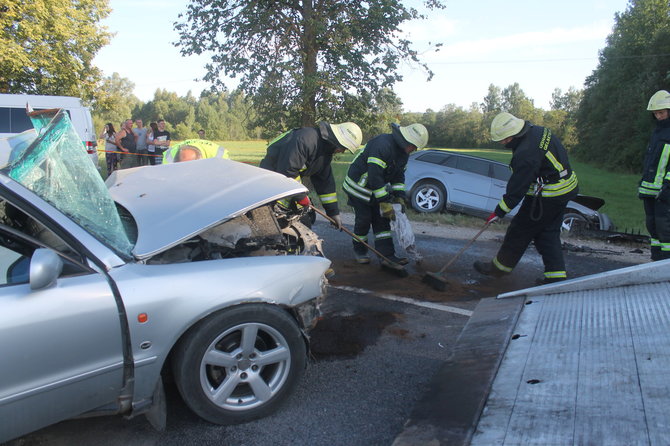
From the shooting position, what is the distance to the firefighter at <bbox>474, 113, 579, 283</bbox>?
15.3 feet

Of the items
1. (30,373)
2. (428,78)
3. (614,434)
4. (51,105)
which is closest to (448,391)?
(614,434)

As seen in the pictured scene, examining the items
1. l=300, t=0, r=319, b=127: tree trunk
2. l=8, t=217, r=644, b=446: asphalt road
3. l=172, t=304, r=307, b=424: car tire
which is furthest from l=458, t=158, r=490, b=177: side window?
l=172, t=304, r=307, b=424: car tire

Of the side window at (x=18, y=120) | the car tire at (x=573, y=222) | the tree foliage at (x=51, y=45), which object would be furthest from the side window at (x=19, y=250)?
the tree foliage at (x=51, y=45)

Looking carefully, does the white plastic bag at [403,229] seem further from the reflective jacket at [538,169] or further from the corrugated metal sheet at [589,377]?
the corrugated metal sheet at [589,377]

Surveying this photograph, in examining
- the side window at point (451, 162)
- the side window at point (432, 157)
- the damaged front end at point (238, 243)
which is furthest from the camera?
the side window at point (432, 157)

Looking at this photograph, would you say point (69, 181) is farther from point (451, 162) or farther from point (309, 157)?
point (451, 162)

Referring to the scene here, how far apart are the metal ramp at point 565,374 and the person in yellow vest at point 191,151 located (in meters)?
3.16

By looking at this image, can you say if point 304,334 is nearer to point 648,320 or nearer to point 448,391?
point 448,391

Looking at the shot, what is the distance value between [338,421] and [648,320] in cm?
179

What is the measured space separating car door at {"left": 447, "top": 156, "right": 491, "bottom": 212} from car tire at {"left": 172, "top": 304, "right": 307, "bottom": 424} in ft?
25.6

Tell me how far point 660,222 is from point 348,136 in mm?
3395

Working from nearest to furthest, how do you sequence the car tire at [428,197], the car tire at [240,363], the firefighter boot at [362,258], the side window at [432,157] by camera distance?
the car tire at [240,363], the firefighter boot at [362,258], the car tire at [428,197], the side window at [432,157]

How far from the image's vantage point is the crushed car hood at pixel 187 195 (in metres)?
2.54

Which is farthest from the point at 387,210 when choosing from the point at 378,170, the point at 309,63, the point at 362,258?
the point at 309,63
